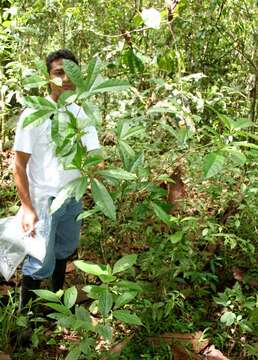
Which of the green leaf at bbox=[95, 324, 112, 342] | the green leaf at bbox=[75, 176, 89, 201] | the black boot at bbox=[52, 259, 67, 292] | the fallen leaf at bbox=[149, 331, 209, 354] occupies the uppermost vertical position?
the green leaf at bbox=[75, 176, 89, 201]

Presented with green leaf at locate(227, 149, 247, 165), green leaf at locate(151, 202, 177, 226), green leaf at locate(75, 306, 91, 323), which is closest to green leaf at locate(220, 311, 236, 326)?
green leaf at locate(151, 202, 177, 226)

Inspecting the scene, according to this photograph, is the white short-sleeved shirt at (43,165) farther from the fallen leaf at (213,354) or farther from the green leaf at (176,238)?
the fallen leaf at (213,354)

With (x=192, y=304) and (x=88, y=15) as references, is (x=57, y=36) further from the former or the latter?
(x=192, y=304)

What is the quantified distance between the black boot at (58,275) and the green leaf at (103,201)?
3.83 ft

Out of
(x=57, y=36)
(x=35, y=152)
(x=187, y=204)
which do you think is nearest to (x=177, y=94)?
(x=187, y=204)

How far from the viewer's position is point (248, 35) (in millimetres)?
5090

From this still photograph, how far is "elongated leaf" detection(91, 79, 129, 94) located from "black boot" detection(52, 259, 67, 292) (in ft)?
4.70

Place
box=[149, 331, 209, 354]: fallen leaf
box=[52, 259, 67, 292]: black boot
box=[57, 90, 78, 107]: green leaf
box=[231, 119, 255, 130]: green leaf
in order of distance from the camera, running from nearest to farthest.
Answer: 1. box=[57, 90, 78, 107]: green leaf
2. box=[231, 119, 255, 130]: green leaf
3. box=[149, 331, 209, 354]: fallen leaf
4. box=[52, 259, 67, 292]: black boot

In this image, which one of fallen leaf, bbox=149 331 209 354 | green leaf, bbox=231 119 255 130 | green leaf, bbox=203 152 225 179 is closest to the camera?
green leaf, bbox=203 152 225 179

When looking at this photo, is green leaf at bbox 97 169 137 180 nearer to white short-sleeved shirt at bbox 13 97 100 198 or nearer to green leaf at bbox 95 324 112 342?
white short-sleeved shirt at bbox 13 97 100 198

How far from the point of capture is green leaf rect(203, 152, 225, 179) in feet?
6.33

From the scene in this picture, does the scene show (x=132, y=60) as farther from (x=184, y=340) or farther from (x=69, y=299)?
(x=184, y=340)

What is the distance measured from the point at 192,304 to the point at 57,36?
367cm

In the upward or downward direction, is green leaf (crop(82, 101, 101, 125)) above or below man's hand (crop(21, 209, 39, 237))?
above
